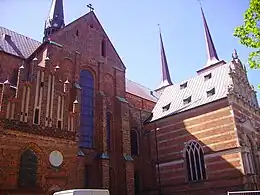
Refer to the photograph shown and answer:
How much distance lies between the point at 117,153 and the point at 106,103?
439 cm

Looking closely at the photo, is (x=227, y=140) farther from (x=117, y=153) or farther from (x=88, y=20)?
(x=88, y=20)

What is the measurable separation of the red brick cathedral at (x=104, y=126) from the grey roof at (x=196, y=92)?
0.13 meters

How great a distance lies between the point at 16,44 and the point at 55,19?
23.8ft

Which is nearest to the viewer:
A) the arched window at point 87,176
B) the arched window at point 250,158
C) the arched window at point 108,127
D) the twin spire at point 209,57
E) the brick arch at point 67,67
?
the arched window at point 250,158

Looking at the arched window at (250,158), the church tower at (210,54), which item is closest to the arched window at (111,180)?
the arched window at (250,158)

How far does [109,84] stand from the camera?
26000mm

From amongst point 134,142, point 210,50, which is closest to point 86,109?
point 134,142

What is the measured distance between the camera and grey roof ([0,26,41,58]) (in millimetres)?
23394

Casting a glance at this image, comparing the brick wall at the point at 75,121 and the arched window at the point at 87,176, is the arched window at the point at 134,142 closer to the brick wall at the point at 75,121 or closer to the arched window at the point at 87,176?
the brick wall at the point at 75,121

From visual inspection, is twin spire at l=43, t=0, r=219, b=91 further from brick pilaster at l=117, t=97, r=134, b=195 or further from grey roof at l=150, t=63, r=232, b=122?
grey roof at l=150, t=63, r=232, b=122

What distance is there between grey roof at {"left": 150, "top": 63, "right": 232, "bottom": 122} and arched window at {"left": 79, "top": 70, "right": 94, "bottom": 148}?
8.01 m

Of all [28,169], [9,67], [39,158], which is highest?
[9,67]

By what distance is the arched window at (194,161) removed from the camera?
77.5 ft

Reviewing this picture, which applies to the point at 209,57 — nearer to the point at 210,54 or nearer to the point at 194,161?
the point at 210,54
